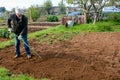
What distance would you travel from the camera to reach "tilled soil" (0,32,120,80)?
735cm

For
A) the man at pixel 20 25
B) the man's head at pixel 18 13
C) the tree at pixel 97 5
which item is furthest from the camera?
the tree at pixel 97 5

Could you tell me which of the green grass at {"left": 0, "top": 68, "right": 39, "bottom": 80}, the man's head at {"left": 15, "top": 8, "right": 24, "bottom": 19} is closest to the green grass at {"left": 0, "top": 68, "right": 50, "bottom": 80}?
the green grass at {"left": 0, "top": 68, "right": 39, "bottom": 80}

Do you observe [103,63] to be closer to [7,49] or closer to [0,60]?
[0,60]

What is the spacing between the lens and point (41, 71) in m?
7.71

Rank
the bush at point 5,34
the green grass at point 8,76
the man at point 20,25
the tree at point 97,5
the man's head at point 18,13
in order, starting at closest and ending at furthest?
the green grass at point 8,76 < the man's head at point 18,13 < the man at point 20,25 < the bush at point 5,34 < the tree at point 97,5

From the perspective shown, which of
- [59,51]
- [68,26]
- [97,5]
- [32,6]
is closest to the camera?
[59,51]

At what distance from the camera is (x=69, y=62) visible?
337 inches

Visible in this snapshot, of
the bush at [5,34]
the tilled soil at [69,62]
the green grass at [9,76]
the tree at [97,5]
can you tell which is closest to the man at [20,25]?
the tilled soil at [69,62]

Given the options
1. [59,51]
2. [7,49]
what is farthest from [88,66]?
[7,49]

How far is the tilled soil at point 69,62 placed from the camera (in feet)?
24.1

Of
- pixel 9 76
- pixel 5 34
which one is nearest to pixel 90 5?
pixel 5 34

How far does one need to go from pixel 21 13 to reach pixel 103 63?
3074 mm

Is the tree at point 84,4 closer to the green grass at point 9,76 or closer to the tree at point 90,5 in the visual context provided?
the tree at point 90,5

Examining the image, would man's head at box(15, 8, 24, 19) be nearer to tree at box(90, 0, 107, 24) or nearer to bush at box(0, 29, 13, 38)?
bush at box(0, 29, 13, 38)
